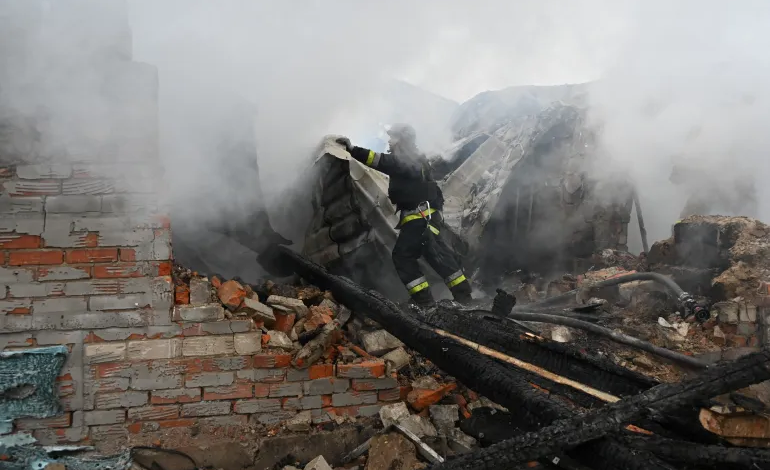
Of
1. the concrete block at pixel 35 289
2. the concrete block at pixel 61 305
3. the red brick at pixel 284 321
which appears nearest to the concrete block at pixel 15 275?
the concrete block at pixel 35 289

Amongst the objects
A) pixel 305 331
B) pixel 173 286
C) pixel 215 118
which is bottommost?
pixel 305 331

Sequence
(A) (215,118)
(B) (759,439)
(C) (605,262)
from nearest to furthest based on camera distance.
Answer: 1. (B) (759,439)
2. (A) (215,118)
3. (C) (605,262)

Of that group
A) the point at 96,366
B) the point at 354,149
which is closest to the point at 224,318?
the point at 96,366

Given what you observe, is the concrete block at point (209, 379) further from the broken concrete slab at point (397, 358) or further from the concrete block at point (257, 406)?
the broken concrete slab at point (397, 358)

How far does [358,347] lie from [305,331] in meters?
0.38

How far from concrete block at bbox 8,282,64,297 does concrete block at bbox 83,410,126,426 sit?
27.9 inches

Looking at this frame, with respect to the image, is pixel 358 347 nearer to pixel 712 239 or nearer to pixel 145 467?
pixel 145 467

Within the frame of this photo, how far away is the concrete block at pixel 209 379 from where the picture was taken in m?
3.08

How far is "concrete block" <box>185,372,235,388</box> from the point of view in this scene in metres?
3.08

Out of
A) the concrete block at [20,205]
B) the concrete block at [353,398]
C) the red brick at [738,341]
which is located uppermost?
the concrete block at [20,205]

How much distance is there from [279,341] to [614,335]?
286 centimetres

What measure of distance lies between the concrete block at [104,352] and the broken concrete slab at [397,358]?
156cm

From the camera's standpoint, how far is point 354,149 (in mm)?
5051

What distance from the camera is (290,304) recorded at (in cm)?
346
